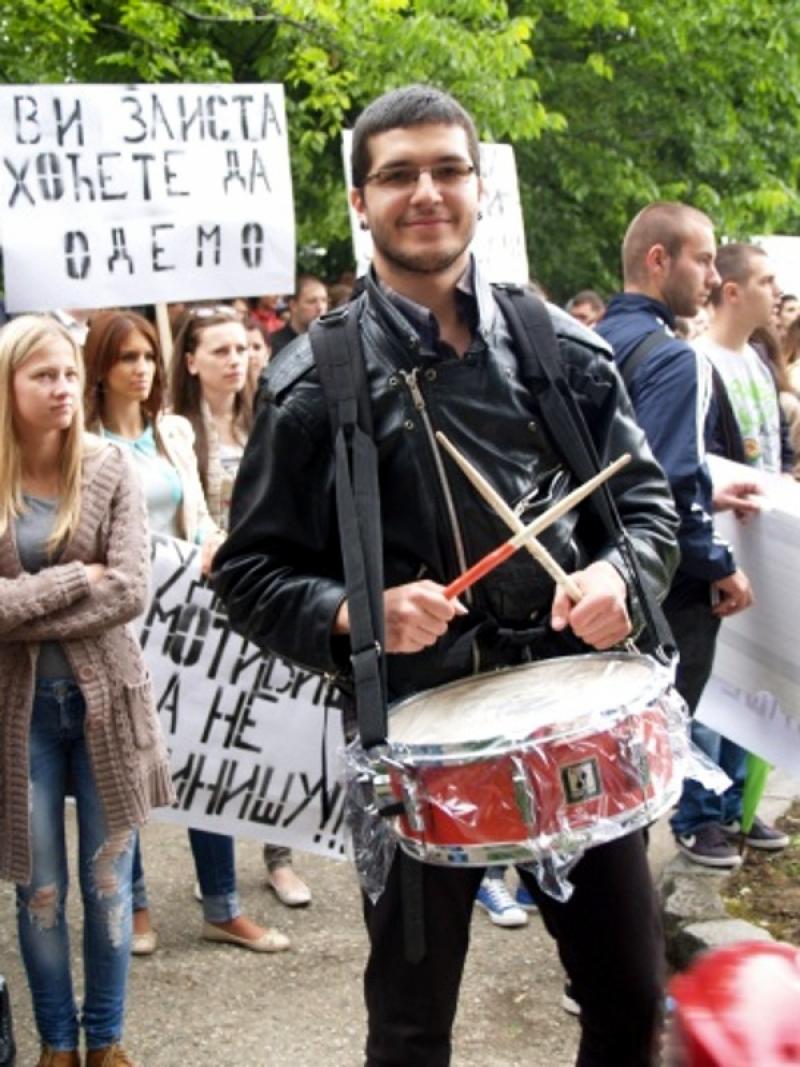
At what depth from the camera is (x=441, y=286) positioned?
9.43ft

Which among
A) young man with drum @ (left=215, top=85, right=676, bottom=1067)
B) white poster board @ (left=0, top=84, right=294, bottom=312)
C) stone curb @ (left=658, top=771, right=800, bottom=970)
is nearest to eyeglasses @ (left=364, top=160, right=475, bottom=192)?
young man with drum @ (left=215, top=85, right=676, bottom=1067)

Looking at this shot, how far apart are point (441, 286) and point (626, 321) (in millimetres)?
2020

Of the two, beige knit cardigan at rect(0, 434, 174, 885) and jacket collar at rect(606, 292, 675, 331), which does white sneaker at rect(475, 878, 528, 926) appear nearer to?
beige knit cardigan at rect(0, 434, 174, 885)

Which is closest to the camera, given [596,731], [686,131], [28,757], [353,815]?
[596,731]

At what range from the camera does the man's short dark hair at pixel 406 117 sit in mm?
2791

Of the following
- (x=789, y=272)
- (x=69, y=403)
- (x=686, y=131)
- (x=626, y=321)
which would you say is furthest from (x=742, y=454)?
(x=686, y=131)

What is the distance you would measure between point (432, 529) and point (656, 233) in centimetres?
236

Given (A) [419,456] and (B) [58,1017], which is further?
(B) [58,1017]

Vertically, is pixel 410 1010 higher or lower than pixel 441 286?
lower

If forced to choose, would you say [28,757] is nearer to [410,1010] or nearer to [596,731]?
[410,1010]

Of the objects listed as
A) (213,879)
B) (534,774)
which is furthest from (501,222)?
(534,774)

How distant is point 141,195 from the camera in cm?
634

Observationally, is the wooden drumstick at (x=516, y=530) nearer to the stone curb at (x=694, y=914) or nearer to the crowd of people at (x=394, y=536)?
the crowd of people at (x=394, y=536)

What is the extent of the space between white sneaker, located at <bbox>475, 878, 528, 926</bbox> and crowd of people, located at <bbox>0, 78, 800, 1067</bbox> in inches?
0.5
